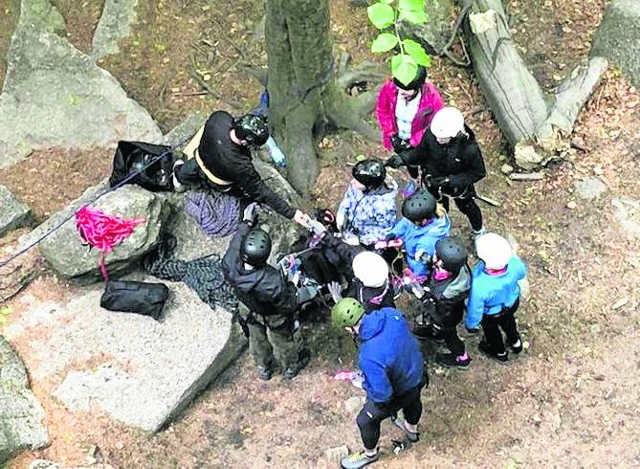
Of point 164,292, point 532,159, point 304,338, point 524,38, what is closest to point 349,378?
point 304,338

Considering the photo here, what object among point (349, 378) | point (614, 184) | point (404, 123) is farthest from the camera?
point (614, 184)

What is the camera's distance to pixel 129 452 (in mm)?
7312

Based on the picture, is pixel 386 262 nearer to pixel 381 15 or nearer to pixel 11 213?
pixel 381 15

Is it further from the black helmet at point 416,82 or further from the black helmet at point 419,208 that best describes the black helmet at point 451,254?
the black helmet at point 416,82

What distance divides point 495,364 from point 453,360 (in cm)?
38

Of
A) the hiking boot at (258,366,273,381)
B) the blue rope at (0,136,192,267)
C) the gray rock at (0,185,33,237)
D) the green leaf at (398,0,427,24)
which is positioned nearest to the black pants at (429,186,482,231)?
the hiking boot at (258,366,273,381)

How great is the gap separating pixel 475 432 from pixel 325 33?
13.5 ft

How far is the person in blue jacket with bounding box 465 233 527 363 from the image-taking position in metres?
6.88

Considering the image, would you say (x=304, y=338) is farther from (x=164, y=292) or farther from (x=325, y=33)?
(x=325, y=33)

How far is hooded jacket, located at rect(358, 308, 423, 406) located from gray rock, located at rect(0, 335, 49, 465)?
9.23ft

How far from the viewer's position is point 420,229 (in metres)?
7.36

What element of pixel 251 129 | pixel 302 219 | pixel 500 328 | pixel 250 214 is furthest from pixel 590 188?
pixel 251 129

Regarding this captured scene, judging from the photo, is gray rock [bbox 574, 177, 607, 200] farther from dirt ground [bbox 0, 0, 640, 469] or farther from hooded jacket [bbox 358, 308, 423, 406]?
hooded jacket [bbox 358, 308, 423, 406]

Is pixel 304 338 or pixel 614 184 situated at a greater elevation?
pixel 304 338
